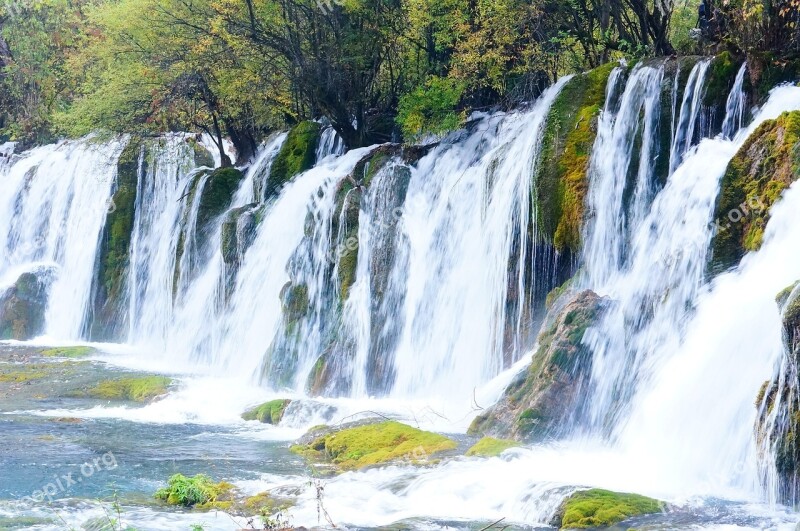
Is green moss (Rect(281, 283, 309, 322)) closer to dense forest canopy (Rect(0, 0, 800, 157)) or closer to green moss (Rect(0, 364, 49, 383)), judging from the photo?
dense forest canopy (Rect(0, 0, 800, 157))

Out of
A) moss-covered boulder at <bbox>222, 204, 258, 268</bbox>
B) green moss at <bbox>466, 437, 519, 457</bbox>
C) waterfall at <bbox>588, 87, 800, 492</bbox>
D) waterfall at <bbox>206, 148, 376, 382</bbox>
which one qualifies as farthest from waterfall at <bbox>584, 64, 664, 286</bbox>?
moss-covered boulder at <bbox>222, 204, 258, 268</bbox>

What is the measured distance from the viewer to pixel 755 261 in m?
13.4

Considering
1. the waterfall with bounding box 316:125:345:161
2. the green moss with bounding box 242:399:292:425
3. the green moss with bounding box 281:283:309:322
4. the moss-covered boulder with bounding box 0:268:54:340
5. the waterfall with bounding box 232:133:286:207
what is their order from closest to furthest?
the green moss with bounding box 242:399:292:425 → the green moss with bounding box 281:283:309:322 → the waterfall with bounding box 316:125:345:161 → the waterfall with bounding box 232:133:286:207 → the moss-covered boulder with bounding box 0:268:54:340

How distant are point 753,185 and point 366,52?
1367cm

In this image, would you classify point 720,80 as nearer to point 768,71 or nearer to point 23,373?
point 768,71

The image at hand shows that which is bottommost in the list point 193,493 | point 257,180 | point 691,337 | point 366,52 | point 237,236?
point 193,493

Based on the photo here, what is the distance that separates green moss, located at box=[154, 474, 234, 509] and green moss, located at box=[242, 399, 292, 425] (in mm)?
4796

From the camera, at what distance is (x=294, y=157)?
26.3 m

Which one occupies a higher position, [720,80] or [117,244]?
[720,80]

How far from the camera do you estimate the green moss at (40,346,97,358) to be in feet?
83.5

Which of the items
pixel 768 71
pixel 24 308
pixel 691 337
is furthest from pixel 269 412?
pixel 24 308

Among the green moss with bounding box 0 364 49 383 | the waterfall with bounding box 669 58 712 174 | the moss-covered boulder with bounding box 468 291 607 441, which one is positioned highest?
the waterfall with bounding box 669 58 712 174

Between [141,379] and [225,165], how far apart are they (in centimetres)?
1076

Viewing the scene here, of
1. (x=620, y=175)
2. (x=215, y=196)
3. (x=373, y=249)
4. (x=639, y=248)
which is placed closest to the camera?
(x=639, y=248)
